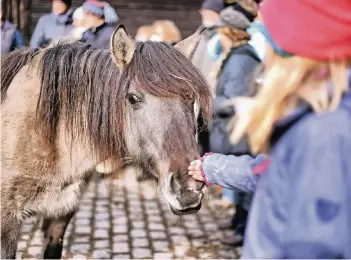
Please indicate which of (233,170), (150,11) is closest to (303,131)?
(233,170)

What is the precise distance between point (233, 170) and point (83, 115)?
1452 millimetres

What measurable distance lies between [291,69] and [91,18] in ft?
16.0

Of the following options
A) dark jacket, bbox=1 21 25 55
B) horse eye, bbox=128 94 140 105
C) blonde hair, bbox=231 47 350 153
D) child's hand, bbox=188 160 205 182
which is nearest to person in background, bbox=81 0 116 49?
dark jacket, bbox=1 21 25 55

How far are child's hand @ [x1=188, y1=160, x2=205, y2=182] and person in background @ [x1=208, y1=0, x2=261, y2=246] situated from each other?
243cm

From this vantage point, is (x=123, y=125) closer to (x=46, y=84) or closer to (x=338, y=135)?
(x=46, y=84)

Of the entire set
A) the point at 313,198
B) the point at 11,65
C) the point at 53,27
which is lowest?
the point at 53,27

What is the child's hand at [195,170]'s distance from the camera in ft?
7.97

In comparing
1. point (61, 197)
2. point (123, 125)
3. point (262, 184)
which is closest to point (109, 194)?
point (61, 197)

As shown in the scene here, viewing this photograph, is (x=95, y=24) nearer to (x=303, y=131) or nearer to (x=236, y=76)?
(x=236, y=76)

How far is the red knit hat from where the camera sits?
133 cm

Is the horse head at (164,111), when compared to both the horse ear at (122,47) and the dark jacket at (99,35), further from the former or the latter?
the dark jacket at (99,35)

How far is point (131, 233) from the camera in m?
5.21

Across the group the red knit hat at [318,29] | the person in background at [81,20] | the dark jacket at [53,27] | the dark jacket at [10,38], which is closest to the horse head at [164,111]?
the red knit hat at [318,29]

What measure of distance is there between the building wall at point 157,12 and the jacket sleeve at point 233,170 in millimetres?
8107
